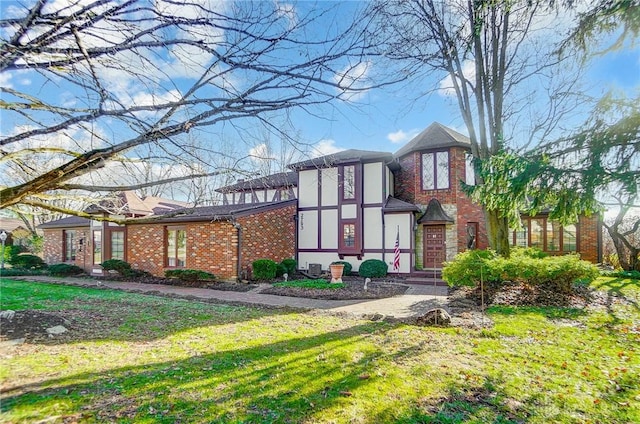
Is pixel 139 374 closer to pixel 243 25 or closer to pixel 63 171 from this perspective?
pixel 63 171

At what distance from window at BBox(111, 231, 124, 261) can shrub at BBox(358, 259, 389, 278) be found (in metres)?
11.8

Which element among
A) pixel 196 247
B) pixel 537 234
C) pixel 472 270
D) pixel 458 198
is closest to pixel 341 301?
pixel 472 270

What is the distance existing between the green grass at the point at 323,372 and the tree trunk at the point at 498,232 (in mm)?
4331

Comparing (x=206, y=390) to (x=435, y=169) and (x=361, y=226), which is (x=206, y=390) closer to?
(x=361, y=226)

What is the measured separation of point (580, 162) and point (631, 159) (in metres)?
0.71

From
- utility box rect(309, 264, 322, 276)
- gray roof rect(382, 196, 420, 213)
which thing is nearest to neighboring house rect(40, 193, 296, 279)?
utility box rect(309, 264, 322, 276)

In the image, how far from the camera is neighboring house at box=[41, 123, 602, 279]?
1445cm

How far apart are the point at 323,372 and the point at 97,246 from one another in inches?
671

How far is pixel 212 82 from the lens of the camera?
3.34 m

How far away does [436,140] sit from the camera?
53.0 ft

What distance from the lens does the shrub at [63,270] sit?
16.1 m

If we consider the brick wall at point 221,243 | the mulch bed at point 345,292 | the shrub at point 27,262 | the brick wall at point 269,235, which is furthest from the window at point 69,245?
the mulch bed at point 345,292

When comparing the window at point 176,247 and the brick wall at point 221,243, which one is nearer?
Result: the brick wall at point 221,243

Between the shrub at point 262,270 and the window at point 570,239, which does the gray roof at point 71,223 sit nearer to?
the shrub at point 262,270
